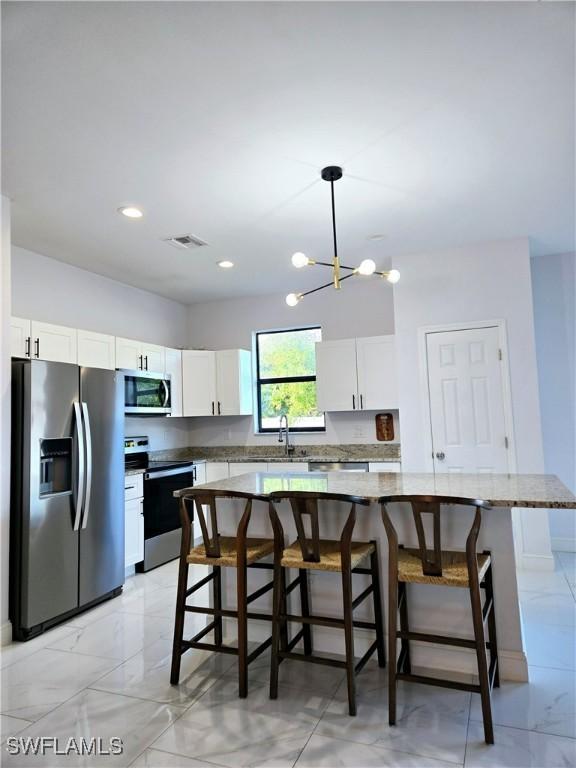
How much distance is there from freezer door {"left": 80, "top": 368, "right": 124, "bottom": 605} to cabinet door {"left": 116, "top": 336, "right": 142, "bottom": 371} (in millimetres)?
673

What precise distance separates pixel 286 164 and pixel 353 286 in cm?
288

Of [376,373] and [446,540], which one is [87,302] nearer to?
[376,373]

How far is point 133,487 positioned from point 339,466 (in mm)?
2045

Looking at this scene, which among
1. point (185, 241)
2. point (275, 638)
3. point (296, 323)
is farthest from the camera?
point (296, 323)

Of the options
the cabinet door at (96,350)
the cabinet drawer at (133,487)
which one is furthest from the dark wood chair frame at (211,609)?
the cabinet door at (96,350)

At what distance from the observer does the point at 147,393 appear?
16.4ft

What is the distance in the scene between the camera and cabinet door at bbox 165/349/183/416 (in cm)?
551

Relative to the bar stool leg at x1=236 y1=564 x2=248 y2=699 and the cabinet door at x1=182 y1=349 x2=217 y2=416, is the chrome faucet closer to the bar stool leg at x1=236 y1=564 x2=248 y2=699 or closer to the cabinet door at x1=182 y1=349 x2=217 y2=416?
the cabinet door at x1=182 y1=349 x2=217 y2=416

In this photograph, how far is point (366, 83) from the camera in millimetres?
2230

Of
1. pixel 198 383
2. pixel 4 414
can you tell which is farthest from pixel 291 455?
pixel 4 414

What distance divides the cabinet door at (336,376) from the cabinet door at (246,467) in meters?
0.89

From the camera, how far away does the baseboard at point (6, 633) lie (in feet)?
10.1

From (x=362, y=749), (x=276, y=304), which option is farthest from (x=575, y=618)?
(x=276, y=304)

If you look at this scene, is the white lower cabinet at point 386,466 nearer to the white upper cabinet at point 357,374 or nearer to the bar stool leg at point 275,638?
the white upper cabinet at point 357,374
